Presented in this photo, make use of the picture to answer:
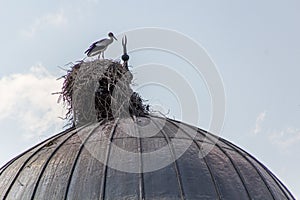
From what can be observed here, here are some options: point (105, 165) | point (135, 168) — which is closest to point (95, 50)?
point (105, 165)

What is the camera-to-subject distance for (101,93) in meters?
14.5

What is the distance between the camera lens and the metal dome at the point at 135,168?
11.2 meters

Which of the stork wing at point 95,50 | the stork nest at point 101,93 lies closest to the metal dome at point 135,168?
the stork nest at point 101,93

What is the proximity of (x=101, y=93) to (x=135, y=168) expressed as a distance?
3.49 meters

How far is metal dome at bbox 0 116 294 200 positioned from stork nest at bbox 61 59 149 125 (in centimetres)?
78

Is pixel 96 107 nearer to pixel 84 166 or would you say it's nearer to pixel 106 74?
pixel 106 74

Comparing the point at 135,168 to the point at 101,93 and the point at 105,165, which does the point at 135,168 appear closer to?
the point at 105,165

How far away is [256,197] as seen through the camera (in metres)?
11.9

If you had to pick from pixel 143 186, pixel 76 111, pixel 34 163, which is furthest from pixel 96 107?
pixel 143 186

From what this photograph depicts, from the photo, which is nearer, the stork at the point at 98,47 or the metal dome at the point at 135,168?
the metal dome at the point at 135,168

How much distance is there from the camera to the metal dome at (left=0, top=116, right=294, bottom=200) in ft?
36.7

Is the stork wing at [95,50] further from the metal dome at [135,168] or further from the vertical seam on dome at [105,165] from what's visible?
the vertical seam on dome at [105,165]

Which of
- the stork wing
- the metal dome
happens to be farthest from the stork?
the metal dome

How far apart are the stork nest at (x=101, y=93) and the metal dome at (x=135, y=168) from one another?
777 millimetres
